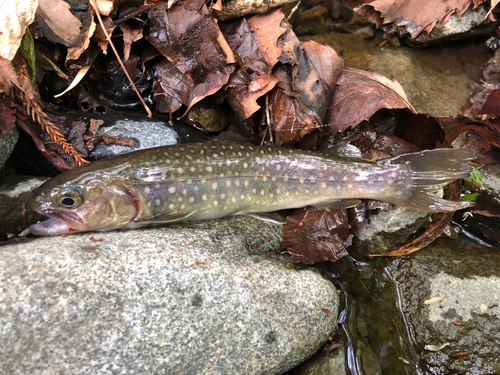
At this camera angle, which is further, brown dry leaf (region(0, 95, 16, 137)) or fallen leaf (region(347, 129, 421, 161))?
fallen leaf (region(347, 129, 421, 161))

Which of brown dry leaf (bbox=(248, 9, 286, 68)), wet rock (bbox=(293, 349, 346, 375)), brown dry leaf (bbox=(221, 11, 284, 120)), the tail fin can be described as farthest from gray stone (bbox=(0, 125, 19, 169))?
the tail fin

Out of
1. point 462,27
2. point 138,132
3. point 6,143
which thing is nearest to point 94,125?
point 138,132

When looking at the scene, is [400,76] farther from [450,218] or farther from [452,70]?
[450,218]

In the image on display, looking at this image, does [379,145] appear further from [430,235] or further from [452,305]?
[452,305]

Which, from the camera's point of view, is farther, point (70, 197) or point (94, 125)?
point (94, 125)

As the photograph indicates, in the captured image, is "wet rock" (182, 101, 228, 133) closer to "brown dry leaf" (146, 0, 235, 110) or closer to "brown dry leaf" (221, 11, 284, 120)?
"brown dry leaf" (146, 0, 235, 110)

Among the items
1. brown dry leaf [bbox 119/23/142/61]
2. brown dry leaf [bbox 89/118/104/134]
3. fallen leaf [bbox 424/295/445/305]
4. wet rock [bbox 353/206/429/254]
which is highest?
brown dry leaf [bbox 119/23/142/61]
